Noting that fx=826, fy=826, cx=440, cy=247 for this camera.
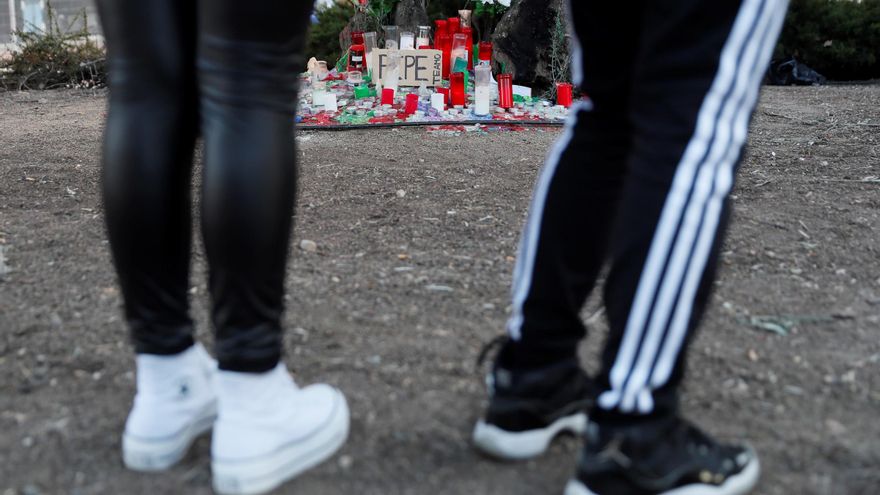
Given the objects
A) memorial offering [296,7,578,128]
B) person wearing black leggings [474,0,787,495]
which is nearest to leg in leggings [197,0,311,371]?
person wearing black leggings [474,0,787,495]

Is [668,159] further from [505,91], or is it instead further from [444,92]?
[444,92]

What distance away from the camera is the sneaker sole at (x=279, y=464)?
50.1 inches

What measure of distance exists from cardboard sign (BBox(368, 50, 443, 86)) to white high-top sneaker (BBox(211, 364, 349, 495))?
187 inches

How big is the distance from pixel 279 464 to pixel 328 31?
8970 mm

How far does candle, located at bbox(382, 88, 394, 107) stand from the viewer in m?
5.61

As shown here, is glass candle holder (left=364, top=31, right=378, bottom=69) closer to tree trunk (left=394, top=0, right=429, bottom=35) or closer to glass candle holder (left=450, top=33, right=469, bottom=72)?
tree trunk (left=394, top=0, right=429, bottom=35)

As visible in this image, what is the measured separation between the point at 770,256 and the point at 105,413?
197 cm

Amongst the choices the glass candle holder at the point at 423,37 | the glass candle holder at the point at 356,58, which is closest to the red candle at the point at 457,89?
the glass candle holder at the point at 423,37

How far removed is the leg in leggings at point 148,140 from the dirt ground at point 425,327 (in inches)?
13.8

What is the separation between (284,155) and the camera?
4.06ft

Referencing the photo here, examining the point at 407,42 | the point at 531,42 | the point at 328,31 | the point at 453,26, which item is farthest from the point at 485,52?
the point at 328,31

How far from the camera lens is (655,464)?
122 cm

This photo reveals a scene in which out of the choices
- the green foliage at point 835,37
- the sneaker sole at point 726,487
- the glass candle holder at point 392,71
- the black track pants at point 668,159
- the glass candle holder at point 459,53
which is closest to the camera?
the black track pants at point 668,159

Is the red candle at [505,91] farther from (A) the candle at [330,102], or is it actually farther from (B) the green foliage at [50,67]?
(B) the green foliage at [50,67]
